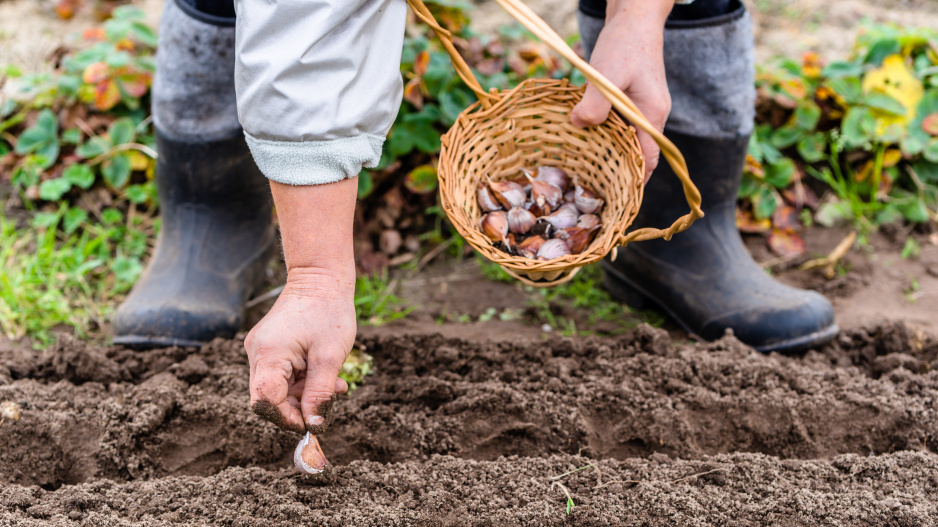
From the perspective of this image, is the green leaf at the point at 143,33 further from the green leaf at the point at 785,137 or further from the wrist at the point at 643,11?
the green leaf at the point at 785,137

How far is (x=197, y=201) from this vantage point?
181 centimetres

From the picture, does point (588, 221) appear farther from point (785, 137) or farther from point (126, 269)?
point (126, 269)

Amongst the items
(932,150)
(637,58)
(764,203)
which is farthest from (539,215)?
(932,150)

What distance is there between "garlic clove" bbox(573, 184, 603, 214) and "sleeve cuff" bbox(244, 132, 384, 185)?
578 mm

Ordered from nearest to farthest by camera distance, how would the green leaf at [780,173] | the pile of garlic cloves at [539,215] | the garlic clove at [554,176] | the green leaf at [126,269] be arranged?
the pile of garlic cloves at [539,215] → the garlic clove at [554,176] → the green leaf at [126,269] → the green leaf at [780,173]

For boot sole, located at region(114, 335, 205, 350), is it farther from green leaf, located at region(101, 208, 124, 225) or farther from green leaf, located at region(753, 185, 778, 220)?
green leaf, located at region(753, 185, 778, 220)

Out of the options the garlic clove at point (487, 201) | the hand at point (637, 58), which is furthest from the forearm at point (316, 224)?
the hand at point (637, 58)

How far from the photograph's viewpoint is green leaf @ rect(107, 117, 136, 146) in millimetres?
2188

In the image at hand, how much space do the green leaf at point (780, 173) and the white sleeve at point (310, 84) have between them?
164 centimetres

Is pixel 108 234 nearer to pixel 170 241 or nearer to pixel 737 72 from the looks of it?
pixel 170 241

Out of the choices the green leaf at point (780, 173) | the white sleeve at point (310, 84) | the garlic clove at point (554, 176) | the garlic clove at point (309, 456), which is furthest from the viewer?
the green leaf at point (780, 173)

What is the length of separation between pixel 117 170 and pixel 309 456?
1.46 m

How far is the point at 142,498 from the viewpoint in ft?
4.02

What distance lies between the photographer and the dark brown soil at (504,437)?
3.94 ft
